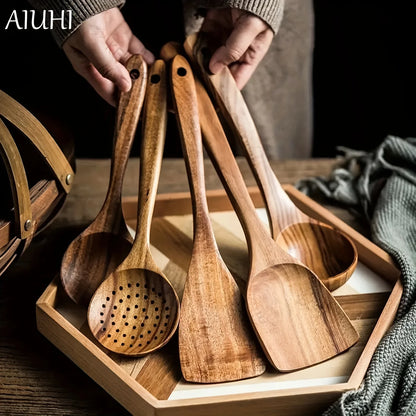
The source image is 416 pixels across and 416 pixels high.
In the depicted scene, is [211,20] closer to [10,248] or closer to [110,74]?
[110,74]

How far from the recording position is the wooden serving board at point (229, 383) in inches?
21.9

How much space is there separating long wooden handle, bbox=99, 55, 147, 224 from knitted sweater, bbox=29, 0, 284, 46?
72 millimetres

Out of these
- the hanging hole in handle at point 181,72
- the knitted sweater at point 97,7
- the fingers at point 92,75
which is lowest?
the fingers at point 92,75

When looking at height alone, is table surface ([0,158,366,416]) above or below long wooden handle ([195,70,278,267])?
below

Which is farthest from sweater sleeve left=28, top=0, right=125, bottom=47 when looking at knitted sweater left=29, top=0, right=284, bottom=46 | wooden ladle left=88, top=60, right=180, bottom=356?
wooden ladle left=88, top=60, right=180, bottom=356

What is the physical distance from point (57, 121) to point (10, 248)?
20 cm

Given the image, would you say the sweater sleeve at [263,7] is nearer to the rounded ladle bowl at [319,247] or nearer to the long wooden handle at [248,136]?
the long wooden handle at [248,136]

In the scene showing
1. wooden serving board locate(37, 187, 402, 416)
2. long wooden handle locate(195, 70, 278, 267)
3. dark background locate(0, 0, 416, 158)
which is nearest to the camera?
wooden serving board locate(37, 187, 402, 416)

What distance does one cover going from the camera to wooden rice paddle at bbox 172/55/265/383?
0.58m

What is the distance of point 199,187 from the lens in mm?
A: 691

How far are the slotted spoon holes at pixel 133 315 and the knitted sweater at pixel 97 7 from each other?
0.30 meters

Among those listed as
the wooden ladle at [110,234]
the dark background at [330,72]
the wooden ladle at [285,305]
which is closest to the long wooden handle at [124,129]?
the wooden ladle at [110,234]

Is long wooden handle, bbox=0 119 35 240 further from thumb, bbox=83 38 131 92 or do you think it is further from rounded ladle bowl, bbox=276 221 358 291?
rounded ladle bowl, bbox=276 221 358 291

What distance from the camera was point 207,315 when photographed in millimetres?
617
